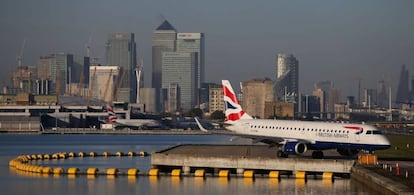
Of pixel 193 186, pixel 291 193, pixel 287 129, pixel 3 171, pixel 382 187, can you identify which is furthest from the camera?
pixel 3 171

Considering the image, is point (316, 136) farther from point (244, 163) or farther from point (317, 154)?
point (244, 163)

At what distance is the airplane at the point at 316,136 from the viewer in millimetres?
83938

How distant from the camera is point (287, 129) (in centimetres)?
8900

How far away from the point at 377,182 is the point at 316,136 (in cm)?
2116

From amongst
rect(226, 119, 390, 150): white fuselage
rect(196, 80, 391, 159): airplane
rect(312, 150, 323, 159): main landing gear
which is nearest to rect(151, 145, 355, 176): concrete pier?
rect(196, 80, 391, 159): airplane

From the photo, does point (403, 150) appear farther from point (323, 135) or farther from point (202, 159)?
point (202, 159)

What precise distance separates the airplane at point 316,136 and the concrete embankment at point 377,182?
950cm

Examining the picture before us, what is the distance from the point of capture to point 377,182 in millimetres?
65500

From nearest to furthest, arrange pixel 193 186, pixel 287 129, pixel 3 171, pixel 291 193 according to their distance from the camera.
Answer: pixel 291 193, pixel 193 186, pixel 287 129, pixel 3 171

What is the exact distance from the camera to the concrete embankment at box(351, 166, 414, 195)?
58.6 metres

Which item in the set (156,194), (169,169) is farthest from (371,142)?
(156,194)

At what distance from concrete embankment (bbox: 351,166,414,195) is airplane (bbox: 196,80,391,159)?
31.2 ft

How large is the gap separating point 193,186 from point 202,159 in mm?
8996

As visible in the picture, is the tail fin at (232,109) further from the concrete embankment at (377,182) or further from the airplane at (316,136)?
the concrete embankment at (377,182)
